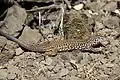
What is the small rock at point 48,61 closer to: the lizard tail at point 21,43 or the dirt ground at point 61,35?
the dirt ground at point 61,35

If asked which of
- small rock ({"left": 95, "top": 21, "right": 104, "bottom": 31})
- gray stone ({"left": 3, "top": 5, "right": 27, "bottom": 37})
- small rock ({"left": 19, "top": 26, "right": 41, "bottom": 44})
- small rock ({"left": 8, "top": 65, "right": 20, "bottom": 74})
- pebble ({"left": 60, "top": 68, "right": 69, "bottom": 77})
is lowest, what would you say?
pebble ({"left": 60, "top": 68, "right": 69, "bottom": 77})

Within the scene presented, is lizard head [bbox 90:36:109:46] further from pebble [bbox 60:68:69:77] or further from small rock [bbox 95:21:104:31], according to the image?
pebble [bbox 60:68:69:77]

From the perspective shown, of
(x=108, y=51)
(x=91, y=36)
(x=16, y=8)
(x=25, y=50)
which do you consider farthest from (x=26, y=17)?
(x=108, y=51)

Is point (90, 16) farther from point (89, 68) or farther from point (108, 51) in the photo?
point (89, 68)

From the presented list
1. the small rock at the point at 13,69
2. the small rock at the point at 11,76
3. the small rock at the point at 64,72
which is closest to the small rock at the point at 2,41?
the small rock at the point at 13,69

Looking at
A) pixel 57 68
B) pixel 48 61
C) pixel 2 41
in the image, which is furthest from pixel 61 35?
pixel 2 41

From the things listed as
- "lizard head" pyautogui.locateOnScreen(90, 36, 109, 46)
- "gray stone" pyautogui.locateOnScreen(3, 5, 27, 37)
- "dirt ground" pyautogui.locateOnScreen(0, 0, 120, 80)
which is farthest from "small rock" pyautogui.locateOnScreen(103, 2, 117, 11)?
"gray stone" pyautogui.locateOnScreen(3, 5, 27, 37)
